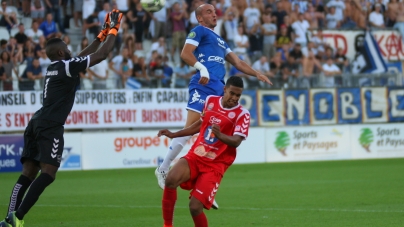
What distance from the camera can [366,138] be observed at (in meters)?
25.2

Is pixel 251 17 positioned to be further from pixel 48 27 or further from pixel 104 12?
pixel 48 27

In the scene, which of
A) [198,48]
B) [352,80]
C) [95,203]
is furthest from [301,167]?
[198,48]

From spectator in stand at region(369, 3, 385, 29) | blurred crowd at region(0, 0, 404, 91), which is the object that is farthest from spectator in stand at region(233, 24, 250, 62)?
spectator in stand at region(369, 3, 385, 29)

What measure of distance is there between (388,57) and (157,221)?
19.3 meters

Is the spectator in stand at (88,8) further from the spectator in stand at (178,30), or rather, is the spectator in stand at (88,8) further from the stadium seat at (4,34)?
the stadium seat at (4,34)

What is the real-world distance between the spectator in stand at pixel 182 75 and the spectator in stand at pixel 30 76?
398cm

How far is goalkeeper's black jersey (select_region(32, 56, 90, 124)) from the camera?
977cm

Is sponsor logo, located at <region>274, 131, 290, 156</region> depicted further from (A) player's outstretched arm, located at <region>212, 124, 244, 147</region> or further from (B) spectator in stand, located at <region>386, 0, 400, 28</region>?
(A) player's outstretched arm, located at <region>212, 124, 244, 147</region>

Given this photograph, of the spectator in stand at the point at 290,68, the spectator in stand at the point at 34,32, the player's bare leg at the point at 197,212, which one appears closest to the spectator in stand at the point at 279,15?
the spectator in stand at the point at 290,68

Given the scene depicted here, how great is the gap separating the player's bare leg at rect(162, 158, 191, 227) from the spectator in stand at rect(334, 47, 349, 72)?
61.1 ft

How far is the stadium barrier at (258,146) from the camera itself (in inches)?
876

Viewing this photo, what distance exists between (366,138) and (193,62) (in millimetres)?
15418

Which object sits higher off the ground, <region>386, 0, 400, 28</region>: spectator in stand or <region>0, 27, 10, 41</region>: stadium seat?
<region>386, 0, 400, 28</region>: spectator in stand

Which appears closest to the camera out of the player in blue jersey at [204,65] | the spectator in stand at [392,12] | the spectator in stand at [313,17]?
the player in blue jersey at [204,65]
